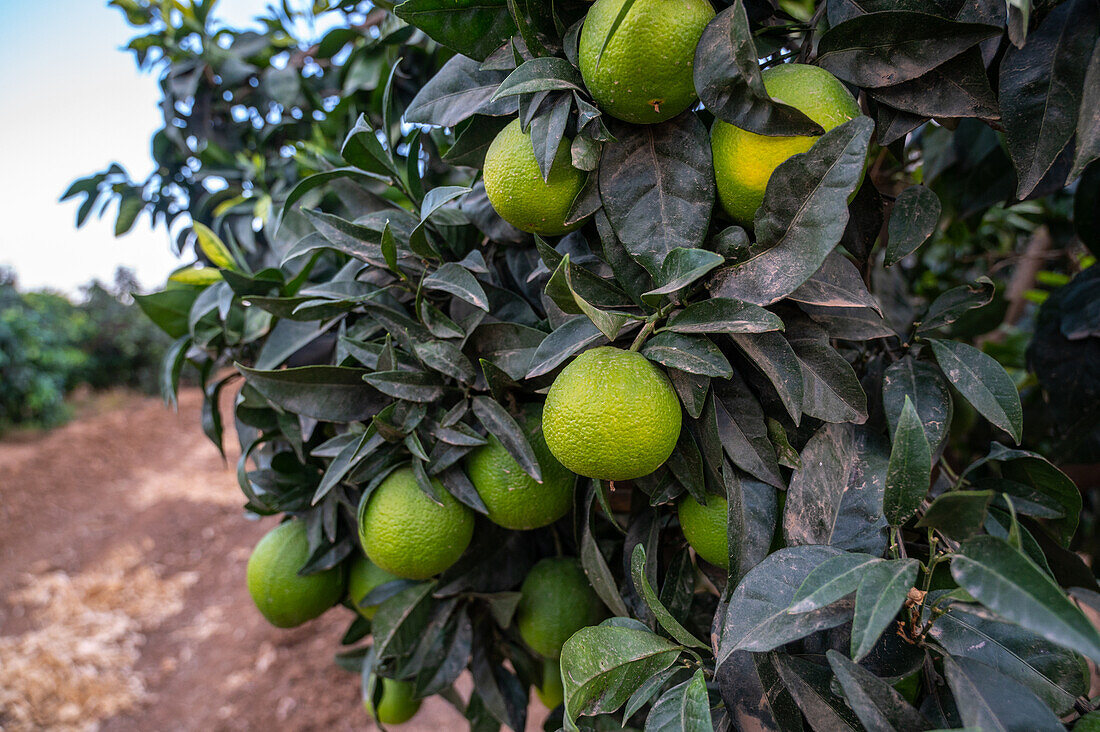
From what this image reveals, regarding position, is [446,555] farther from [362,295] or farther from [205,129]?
[205,129]

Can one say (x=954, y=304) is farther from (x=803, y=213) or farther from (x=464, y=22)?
(x=464, y=22)

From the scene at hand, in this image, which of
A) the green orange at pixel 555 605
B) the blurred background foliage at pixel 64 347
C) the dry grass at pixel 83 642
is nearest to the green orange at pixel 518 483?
the green orange at pixel 555 605

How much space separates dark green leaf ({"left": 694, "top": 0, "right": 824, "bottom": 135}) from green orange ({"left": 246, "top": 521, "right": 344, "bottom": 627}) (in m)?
0.77

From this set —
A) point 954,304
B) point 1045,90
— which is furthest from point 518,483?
point 1045,90

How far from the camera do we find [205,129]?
4.41ft

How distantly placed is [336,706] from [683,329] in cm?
237

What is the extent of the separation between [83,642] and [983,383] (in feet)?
11.4

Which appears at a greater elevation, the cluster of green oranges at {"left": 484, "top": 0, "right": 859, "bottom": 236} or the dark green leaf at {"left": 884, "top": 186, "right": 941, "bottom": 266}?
the cluster of green oranges at {"left": 484, "top": 0, "right": 859, "bottom": 236}

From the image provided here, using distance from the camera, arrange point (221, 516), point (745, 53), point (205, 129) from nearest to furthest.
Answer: point (745, 53)
point (205, 129)
point (221, 516)

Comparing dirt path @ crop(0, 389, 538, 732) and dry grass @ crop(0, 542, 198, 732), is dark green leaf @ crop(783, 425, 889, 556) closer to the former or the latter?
dirt path @ crop(0, 389, 538, 732)

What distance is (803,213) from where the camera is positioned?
0.44 meters

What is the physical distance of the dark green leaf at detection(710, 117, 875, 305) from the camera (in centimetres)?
42

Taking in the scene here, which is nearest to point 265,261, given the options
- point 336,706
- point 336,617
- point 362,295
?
point 362,295

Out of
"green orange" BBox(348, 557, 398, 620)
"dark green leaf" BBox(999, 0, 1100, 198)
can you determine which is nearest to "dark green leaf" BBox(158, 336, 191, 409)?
"green orange" BBox(348, 557, 398, 620)
